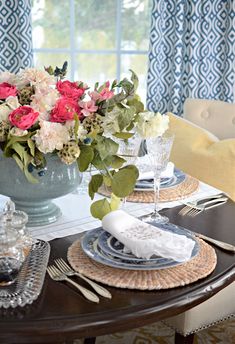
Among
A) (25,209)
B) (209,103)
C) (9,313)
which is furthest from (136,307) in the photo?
(209,103)

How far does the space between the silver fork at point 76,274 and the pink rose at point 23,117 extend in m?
0.31

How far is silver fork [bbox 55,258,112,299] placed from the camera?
98 centimetres

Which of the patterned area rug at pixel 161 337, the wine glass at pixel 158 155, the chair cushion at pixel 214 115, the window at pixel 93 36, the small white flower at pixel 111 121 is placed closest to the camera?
the small white flower at pixel 111 121

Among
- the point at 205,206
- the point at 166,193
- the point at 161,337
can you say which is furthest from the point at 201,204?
the point at 161,337

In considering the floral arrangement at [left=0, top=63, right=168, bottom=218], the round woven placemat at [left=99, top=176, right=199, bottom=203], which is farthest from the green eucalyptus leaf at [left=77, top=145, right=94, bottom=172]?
the round woven placemat at [left=99, top=176, right=199, bottom=203]

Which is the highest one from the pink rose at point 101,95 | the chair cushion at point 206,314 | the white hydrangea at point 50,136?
the pink rose at point 101,95

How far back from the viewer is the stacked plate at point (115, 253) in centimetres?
106

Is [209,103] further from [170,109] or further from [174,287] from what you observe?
[174,287]

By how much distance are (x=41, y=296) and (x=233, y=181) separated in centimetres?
130

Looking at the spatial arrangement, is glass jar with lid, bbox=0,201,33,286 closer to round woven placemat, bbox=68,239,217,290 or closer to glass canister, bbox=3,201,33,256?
glass canister, bbox=3,201,33,256

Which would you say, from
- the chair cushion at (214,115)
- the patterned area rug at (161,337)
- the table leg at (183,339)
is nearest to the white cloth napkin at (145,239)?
the table leg at (183,339)

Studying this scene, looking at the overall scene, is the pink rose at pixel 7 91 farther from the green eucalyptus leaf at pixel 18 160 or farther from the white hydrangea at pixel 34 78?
the green eucalyptus leaf at pixel 18 160

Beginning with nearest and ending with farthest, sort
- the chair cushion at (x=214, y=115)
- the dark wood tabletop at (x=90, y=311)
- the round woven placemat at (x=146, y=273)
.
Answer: the dark wood tabletop at (x=90, y=311), the round woven placemat at (x=146, y=273), the chair cushion at (x=214, y=115)

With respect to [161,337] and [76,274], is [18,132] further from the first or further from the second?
[161,337]
